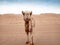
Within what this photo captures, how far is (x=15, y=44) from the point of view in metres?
1.08

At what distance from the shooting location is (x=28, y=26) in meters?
1.07

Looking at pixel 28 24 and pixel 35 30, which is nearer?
pixel 28 24

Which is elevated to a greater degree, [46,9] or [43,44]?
[46,9]

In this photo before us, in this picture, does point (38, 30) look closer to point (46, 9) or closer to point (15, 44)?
point (15, 44)

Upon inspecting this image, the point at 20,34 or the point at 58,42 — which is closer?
the point at 58,42

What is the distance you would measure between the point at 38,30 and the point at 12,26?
26cm

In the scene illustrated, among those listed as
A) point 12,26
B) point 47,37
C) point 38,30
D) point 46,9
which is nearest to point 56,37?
point 47,37

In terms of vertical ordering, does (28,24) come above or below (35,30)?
above

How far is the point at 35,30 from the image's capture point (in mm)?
1307

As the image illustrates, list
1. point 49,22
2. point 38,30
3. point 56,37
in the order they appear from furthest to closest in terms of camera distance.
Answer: point 49,22 → point 38,30 → point 56,37

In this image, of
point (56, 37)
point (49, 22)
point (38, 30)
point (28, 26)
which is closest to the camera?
point (28, 26)

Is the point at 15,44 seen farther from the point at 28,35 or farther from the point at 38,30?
the point at 38,30

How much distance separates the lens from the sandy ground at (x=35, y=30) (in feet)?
3.70

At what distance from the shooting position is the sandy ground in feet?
3.70
